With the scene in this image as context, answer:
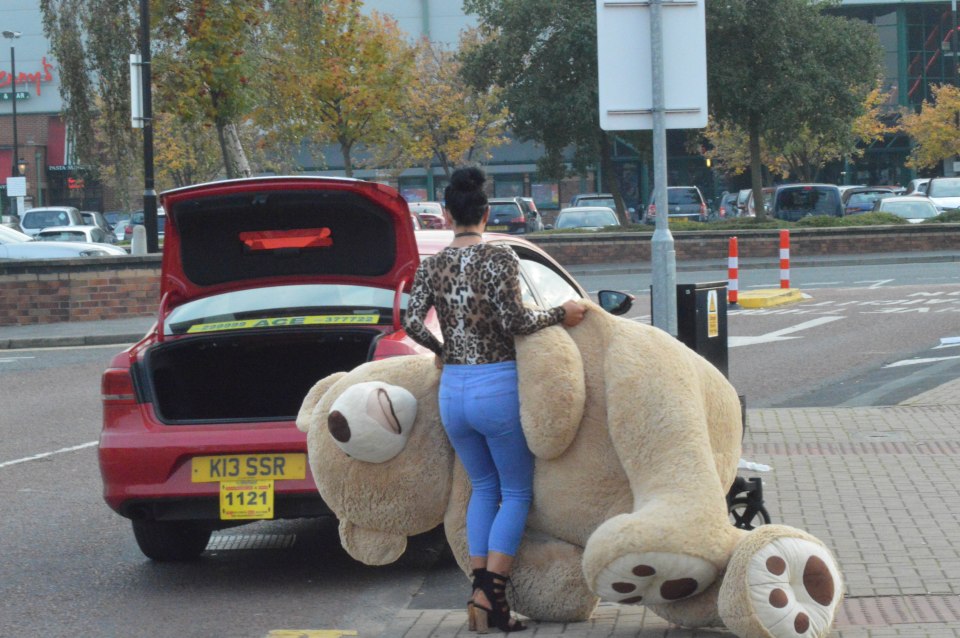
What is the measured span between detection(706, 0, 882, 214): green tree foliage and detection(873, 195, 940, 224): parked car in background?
7.06 feet

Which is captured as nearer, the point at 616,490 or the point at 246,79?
the point at 616,490

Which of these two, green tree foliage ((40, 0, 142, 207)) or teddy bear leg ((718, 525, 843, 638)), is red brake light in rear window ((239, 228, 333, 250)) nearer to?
teddy bear leg ((718, 525, 843, 638))

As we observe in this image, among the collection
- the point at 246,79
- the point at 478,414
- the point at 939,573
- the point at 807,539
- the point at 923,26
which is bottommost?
the point at 939,573

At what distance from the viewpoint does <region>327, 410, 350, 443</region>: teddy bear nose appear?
15.5 feet

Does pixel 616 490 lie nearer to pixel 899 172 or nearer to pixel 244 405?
pixel 244 405

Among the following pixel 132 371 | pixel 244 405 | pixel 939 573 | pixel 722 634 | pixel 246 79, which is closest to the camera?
pixel 722 634

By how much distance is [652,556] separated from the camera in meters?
4.23

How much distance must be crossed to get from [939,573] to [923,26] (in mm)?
65852

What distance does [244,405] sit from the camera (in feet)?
24.2

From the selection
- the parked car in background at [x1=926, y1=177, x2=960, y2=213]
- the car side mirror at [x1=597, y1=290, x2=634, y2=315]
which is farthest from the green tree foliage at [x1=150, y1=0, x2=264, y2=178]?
the parked car in background at [x1=926, y1=177, x2=960, y2=213]

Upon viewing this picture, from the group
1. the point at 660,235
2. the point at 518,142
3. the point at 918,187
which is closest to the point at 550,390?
the point at 660,235

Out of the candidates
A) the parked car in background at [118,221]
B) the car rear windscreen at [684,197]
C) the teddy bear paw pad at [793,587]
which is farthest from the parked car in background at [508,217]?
the teddy bear paw pad at [793,587]

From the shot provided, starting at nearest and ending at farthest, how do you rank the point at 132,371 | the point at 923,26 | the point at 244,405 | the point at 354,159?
the point at 132,371 → the point at 244,405 → the point at 354,159 → the point at 923,26

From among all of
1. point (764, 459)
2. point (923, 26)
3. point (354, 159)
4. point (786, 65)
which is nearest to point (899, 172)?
point (923, 26)
